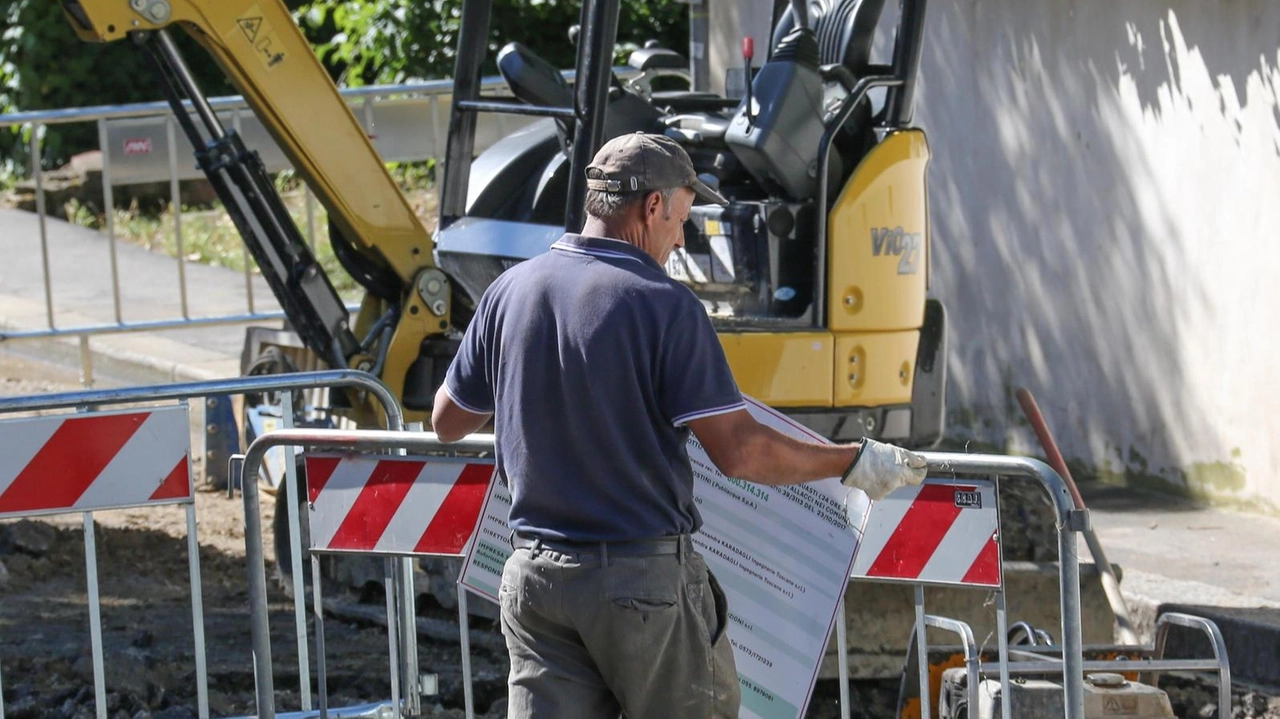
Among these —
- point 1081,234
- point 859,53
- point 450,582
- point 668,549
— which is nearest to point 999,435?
point 1081,234

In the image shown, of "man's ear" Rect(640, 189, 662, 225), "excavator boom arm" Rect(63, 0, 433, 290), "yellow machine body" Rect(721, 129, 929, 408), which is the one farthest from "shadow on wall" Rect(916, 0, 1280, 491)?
"man's ear" Rect(640, 189, 662, 225)

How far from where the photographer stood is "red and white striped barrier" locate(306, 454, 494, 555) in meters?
4.62

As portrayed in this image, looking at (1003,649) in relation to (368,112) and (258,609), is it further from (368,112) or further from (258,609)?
(368,112)

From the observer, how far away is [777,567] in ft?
13.8

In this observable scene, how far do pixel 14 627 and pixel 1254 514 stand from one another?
542 centimetres

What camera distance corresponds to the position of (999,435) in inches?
390

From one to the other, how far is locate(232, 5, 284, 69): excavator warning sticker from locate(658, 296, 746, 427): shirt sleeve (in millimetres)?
3780

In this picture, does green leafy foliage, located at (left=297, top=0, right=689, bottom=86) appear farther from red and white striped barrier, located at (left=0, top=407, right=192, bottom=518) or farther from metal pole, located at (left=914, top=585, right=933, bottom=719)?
metal pole, located at (left=914, top=585, right=933, bottom=719)

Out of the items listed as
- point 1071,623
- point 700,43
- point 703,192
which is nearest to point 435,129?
point 700,43

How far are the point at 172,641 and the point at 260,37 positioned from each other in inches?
90.0

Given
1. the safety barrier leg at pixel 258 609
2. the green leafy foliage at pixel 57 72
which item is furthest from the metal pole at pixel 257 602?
the green leafy foliage at pixel 57 72

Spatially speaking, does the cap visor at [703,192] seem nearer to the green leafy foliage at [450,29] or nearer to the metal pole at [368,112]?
the metal pole at [368,112]

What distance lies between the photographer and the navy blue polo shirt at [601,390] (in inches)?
138

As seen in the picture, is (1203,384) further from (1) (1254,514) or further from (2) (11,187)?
(2) (11,187)
